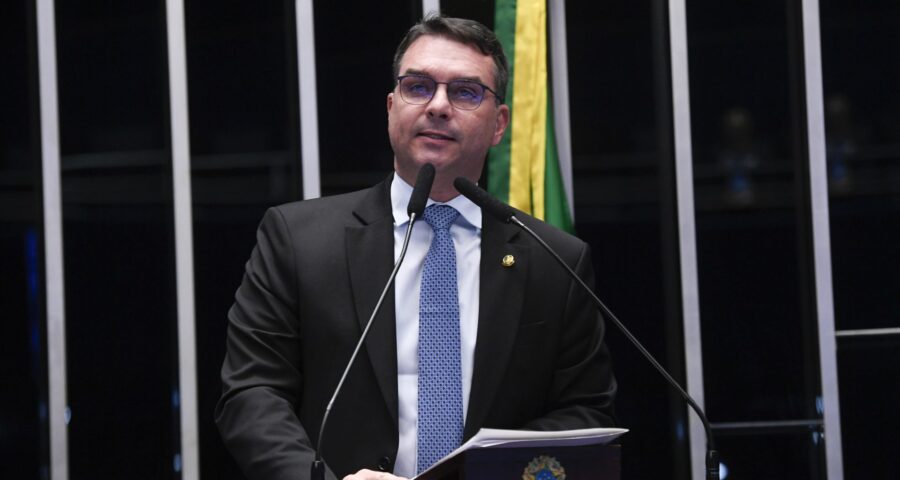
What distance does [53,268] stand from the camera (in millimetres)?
4305

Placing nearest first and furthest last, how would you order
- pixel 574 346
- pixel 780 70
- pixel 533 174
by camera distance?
pixel 574 346
pixel 533 174
pixel 780 70

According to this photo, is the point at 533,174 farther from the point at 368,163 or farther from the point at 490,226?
the point at 490,226

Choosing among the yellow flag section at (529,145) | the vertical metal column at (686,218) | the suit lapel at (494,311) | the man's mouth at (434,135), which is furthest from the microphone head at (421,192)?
the vertical metal column at (686,218)

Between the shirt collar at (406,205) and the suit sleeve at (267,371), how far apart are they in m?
0.22

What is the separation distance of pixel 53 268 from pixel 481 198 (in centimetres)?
264

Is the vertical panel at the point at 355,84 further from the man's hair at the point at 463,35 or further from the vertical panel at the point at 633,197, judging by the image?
the man's hair at the point at 463,35

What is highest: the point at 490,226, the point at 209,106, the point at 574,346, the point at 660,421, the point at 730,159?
the point at 209,106

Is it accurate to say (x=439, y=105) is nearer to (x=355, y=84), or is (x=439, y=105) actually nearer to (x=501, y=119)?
(x=501, y=119)

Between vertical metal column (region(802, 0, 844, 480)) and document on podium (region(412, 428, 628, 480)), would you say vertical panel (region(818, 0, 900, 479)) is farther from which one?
document on podium (region(412, 428, 628, 480))

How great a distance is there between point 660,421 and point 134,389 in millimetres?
1796

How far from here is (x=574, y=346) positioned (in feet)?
8.04

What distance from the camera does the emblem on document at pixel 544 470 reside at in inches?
69.4

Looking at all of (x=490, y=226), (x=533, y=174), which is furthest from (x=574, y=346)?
(x=533, y=174)

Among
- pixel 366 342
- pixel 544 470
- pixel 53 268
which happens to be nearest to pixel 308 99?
pixel 53 268
